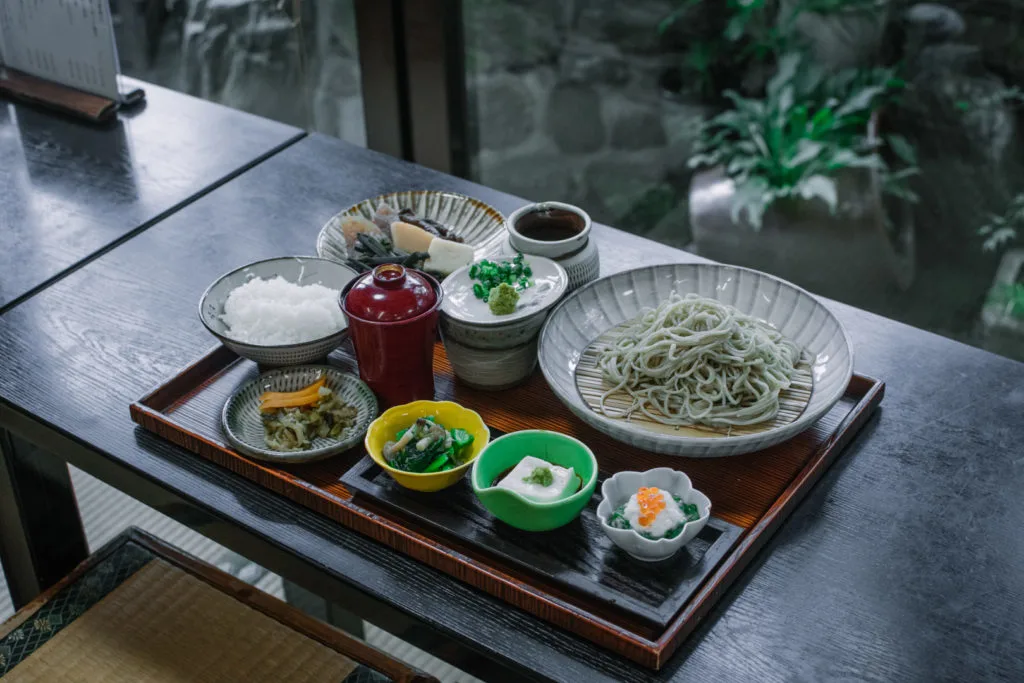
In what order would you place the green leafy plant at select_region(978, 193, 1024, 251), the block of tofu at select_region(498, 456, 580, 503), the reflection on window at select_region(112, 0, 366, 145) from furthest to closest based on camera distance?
1. the green leafy plant at select_region(978, 193, 1024, 251)
2. the reflection on window at select_region(112, 0, 366, 145)
3. the block of tofu at select_region(498, 456, 580, 503)

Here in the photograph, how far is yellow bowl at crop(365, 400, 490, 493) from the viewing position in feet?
4.78

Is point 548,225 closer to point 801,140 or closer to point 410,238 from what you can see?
point 410,238

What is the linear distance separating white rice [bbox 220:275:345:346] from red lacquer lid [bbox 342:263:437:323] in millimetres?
109

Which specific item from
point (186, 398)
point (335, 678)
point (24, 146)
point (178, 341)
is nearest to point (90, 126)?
point (24, 146)

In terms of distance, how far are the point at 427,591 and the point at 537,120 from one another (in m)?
2.63

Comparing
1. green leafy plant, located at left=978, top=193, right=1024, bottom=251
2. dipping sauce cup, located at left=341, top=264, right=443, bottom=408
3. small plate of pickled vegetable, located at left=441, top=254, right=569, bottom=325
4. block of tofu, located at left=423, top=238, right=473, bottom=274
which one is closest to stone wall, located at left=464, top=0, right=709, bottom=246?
green leafy plant, located at left=978, top=193, right=1024, bottom=251

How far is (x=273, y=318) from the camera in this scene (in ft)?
5.55

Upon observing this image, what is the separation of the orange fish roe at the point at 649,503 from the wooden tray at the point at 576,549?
6cm

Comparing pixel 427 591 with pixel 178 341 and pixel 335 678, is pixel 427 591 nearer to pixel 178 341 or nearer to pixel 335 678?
pixel 335 678

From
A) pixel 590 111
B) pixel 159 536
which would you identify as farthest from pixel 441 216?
pixel 590 111

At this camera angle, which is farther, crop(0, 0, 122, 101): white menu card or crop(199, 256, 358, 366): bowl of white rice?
crop(0, 0, 122, 101): white menu card

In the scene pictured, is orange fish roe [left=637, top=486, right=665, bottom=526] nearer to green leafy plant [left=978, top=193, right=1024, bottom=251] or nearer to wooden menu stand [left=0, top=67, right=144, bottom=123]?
wooden menu stand [left=0, top=67, right=144, bottom=123]

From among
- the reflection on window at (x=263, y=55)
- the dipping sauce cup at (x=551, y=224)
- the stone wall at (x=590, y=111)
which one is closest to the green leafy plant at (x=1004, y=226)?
the stone wall at (x=590, y=111)

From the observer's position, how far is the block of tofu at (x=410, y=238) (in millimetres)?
1843
